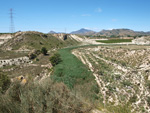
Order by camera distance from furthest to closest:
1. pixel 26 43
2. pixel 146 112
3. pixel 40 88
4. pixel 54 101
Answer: pixel 26 43 → pixel 146 112 → pixel 40 88 → pixel 54 101

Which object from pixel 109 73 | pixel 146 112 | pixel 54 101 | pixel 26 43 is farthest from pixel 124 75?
pixel 26 43

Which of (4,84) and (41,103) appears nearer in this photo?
(41,103)

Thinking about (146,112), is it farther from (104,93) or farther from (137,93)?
(104,93)

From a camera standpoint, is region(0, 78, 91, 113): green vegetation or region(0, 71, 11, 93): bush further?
region(0, 71, 11, 93): bush

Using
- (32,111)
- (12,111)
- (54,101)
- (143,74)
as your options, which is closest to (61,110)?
(54,101)

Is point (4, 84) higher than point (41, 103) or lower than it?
lower

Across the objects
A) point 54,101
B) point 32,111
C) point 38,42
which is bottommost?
point 32,111

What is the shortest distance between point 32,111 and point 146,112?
37.4ft

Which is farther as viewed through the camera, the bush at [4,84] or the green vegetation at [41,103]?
the bush at [4,84]

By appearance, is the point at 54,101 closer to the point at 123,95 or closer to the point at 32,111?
the point at 32,111

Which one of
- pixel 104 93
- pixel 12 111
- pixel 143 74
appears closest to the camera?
pixel 12 111

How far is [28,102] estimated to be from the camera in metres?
5.80

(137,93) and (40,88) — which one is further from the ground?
(40,88)

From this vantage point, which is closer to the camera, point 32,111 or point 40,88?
point 32,111
